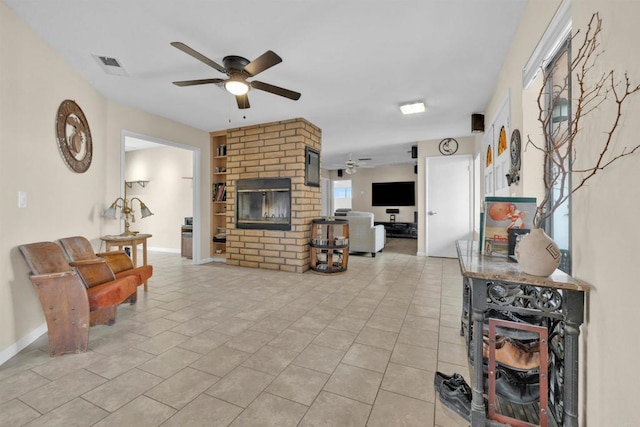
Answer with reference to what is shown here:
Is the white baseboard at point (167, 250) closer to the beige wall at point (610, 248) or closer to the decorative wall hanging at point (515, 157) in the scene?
the decorative wall hanging at point (515, 157)

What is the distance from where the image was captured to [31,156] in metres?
2.20

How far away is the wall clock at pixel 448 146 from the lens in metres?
5.51

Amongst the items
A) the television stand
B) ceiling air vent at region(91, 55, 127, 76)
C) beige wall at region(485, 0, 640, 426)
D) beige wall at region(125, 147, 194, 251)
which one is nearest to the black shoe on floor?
beige wall at region(485, 0, 640, 426)

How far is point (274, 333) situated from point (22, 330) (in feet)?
6.13

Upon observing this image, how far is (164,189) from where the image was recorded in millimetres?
6488

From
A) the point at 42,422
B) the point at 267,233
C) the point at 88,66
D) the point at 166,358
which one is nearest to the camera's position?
the point at 42,422

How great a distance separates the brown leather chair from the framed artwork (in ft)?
8.22

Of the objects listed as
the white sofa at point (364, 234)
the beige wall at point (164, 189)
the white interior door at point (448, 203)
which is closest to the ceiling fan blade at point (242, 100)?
the white sofa at point (364, 234)

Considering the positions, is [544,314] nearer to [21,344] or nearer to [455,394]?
[455,394]

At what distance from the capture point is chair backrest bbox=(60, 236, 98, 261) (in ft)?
8.22

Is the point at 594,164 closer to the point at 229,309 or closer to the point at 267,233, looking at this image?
the point at 229,309

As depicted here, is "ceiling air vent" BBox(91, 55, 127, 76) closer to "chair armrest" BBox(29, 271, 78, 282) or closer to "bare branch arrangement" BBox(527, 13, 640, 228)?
"chair armrest" BBox(29, 271, 78, 282)

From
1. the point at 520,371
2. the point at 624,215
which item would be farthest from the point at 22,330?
the point at 624,215

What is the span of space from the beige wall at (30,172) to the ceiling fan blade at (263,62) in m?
1.64
